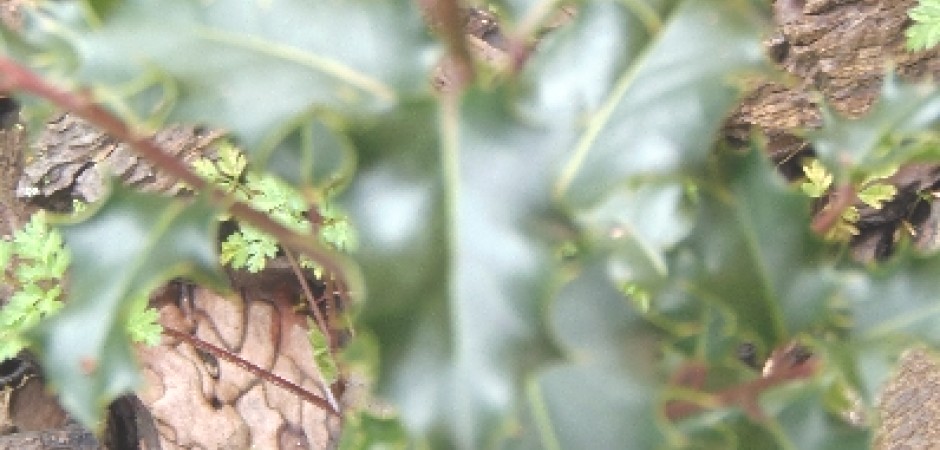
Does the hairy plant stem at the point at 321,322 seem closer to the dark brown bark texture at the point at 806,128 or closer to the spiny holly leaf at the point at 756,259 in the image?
the dark brown bark texture at the point at 806,128

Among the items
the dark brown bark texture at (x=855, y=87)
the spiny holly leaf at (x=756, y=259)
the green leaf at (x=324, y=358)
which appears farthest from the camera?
the green leaf at (x=324, y=358)

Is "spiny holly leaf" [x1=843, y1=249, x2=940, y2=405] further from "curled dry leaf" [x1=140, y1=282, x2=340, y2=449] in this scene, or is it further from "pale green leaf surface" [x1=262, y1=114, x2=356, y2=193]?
"curled dry leaf" [x1=140, y1=282, x2=340, y2=449]

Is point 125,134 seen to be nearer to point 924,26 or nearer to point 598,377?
point 598,377

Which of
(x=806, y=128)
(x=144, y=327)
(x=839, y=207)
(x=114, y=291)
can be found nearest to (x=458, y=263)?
(x=114, y=291)

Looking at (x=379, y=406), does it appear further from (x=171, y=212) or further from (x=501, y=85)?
(x=501, y=85)

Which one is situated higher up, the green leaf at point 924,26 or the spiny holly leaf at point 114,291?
the green leaf at point 924,26

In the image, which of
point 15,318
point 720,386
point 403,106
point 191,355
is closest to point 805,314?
point 720,386

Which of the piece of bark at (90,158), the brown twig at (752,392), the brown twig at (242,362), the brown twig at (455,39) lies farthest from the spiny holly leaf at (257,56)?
the piece of bark at (90,158)
